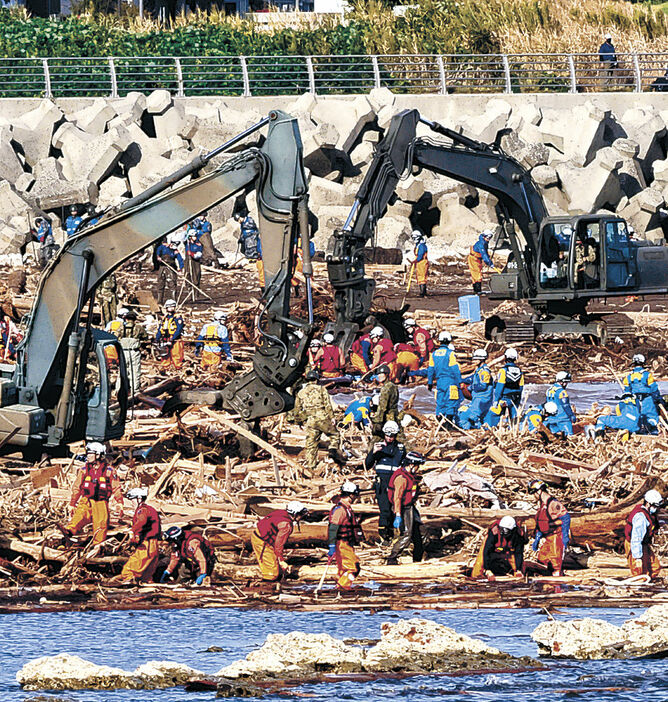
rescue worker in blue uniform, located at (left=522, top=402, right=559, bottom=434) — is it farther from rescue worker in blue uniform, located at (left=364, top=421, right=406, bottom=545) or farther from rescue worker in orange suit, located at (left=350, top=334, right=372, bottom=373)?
rescue worker in orange suit, located at (left=350, top=334, right=372, bottom=373)

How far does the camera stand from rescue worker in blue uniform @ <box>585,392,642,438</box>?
22625mm

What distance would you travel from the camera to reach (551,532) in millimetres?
17859

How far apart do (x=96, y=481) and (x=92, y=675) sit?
11.0 feet

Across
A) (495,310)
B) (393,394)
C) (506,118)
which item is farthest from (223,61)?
(393,394)

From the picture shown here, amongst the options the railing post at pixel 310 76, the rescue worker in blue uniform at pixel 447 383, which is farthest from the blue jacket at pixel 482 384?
the railing post at pixel 310 76

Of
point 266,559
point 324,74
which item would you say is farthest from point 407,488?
point 324,74

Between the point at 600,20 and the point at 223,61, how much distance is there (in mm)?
12356

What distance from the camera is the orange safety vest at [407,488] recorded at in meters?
18.0

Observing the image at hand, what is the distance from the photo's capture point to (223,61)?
4650 cm

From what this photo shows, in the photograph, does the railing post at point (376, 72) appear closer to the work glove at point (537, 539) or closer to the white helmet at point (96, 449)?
the white helmet at point (96, 449)

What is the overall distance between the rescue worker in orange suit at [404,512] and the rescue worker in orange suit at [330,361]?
892 cm

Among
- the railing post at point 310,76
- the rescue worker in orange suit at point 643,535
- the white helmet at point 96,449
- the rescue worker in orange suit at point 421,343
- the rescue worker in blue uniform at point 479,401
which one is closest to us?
the rescue worker in orange suit at point 643,535

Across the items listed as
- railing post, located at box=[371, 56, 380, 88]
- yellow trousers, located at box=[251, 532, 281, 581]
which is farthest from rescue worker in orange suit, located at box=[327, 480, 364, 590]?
railing post, located at box=[371, 56, 380, 88]

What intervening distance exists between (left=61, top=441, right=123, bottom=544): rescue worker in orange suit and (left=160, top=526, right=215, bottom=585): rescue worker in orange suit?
2.94 feet
